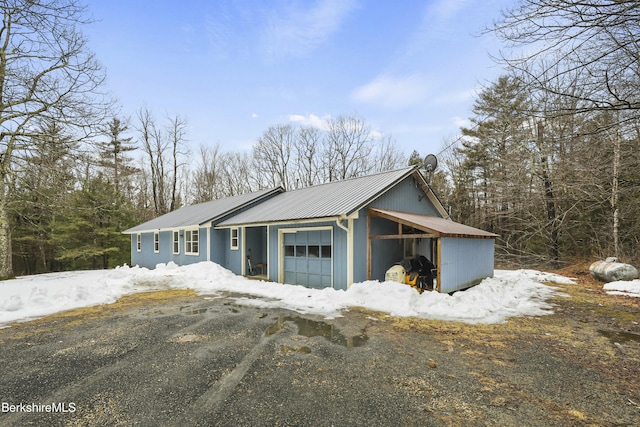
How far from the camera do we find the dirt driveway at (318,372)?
2.89 m

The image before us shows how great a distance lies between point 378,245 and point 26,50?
13485 mm

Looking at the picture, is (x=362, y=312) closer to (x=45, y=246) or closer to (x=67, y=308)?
(x=67, y=308)

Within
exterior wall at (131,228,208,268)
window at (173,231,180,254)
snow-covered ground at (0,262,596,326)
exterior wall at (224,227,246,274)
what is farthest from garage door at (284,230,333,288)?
window at (173,231,180,254)

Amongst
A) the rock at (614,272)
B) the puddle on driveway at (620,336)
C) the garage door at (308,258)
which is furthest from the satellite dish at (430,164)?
the puddle on driveway at (620,336)

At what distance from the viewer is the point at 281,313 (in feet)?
22.6

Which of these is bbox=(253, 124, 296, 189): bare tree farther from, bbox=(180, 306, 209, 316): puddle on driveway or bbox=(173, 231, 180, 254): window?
bbox=(180, 306, 209, 316): puddle on driveway

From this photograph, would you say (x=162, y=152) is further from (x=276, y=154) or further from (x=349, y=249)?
(x=349, y=249)

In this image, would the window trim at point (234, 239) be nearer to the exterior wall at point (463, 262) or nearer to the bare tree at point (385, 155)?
the exterior wall at point (463, 262)

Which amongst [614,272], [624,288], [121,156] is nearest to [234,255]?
[624,288]

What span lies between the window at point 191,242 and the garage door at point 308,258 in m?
6.14

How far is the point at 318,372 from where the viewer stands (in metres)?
3.79

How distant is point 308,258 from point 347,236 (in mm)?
2004

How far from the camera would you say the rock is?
416 inches

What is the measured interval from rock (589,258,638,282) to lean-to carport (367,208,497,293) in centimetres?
401
